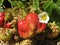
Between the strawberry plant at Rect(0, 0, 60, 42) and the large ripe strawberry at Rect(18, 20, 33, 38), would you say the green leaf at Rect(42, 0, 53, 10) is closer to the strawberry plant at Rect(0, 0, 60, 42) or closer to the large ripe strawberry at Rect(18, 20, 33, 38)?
the strawberry plant at Rect(0, 0, 60, 42)

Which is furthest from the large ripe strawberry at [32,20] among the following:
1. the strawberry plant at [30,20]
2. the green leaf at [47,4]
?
the green leaf at [47,4]

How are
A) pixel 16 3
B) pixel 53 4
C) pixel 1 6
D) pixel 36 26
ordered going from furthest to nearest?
pixel 1 6
pixel 16 3
pixel 53 4
pixel 36 26

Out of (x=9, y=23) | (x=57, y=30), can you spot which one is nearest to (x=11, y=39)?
(x=9, y=23)

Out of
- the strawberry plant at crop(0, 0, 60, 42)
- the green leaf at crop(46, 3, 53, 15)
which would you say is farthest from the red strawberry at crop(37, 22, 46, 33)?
the green leaf at crop(46, 3, 53, 15)

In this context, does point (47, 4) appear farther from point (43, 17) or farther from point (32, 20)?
point (32, 20)

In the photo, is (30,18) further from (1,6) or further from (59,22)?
(1,6)

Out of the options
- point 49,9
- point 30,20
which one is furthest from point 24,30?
point 49,9

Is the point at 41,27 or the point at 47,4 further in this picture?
the point at 47,4
